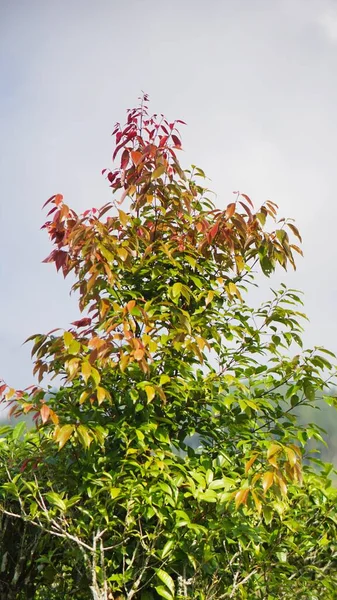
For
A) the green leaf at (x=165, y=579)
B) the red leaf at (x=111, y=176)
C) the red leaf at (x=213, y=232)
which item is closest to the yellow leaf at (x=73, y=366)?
the green leaf at (x=165, y=579)

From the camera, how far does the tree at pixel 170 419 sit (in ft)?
9.84

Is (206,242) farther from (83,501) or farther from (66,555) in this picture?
(66,555)

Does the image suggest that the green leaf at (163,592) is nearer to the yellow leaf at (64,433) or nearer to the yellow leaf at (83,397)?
the yellow leaf at (64,433)

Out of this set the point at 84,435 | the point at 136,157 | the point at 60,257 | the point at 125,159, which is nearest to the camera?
the point at 84,435

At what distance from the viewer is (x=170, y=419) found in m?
3.53

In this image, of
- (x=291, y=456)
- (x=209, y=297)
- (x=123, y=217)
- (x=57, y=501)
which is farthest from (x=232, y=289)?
(x=57, y=501)

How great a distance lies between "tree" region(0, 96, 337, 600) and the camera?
9.84 feet

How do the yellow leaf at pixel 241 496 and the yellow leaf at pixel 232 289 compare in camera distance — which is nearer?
the yellow leaf at pixel 241 496

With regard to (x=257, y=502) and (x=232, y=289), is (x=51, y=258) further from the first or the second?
(x=257, y=502)

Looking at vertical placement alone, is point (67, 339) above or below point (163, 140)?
below

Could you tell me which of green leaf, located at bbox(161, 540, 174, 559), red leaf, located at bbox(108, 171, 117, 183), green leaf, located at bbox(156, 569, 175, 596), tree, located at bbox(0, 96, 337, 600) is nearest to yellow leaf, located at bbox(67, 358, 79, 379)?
tree, located at bbox(0, 96, 337, 600)

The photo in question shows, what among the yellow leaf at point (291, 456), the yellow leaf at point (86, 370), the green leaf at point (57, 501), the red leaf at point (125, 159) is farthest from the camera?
the red leaf at point (125, 159)

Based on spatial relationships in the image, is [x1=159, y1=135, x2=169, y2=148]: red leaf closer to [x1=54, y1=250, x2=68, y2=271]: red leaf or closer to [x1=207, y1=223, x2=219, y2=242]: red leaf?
[x1=207, y1=223, x2=219, y2=242]: red leaf

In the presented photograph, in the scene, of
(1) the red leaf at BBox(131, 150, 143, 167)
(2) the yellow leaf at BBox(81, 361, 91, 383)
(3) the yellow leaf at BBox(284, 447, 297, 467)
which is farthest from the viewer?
(1) the red leaf at BBox(131, 150, 143, 167)
